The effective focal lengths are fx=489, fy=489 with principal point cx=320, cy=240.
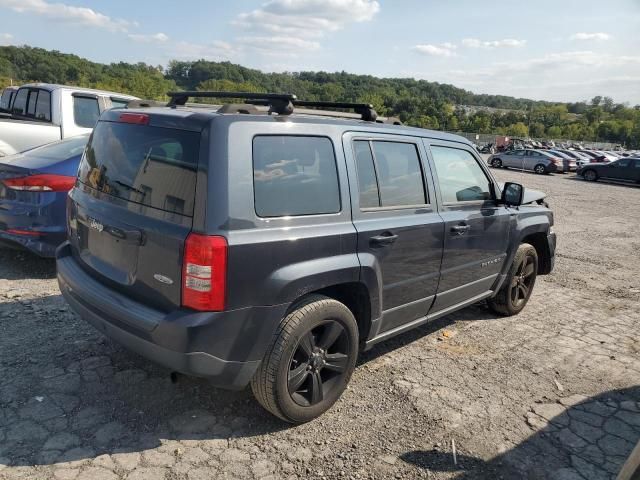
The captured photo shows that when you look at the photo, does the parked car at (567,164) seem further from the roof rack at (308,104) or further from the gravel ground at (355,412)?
the roof rack at (308,104)

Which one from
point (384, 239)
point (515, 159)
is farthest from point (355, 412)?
point (515, 159)

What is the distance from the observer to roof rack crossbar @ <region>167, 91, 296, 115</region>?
300 cm

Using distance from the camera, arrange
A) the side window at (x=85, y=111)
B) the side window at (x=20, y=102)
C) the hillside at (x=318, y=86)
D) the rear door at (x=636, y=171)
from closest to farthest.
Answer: the side window at (x=85, y=111) → the side window at (x=20, y=102) → the rear door at (x=636, y=171) → the hillside at (x=318, y=86)

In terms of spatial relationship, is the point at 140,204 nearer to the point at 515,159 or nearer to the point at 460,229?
the point at 460,229

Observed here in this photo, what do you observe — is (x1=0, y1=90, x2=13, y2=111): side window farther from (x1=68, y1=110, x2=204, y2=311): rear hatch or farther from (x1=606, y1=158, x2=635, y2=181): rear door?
(x1=606, y1=158, x2=635, y2=181): rear door

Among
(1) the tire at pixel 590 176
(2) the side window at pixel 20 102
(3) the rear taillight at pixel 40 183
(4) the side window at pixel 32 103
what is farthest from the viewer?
(1) the tire at pixel 590 176

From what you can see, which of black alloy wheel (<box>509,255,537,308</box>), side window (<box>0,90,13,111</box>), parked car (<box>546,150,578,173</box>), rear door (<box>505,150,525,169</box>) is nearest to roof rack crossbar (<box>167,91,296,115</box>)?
black alloy wheel (<box>509,255,537,308</box>)

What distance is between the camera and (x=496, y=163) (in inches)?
1302

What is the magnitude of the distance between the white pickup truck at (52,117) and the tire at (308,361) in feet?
21.5

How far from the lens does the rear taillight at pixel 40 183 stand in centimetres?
476

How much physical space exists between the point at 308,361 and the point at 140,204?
1.36m

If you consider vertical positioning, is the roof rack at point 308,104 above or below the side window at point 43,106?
above

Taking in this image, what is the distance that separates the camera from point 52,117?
805 cm

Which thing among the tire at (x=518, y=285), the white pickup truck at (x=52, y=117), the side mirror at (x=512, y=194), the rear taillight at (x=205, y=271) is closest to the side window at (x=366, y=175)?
the rear taillight at (x=205, y=271)
